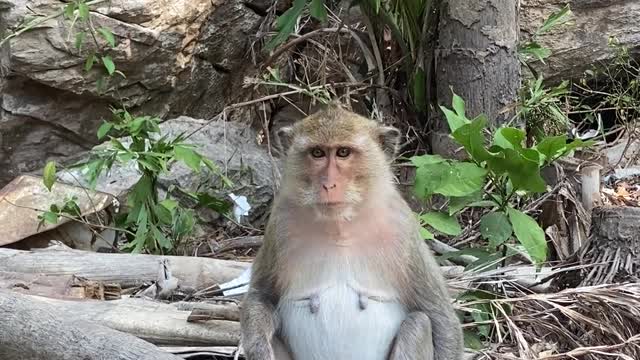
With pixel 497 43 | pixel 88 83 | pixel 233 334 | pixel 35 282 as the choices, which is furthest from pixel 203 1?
pixel 233 334

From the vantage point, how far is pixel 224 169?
666cm

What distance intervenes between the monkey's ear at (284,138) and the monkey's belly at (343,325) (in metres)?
0.58

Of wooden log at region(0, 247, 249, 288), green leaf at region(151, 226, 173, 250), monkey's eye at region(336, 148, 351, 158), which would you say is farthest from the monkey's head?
green leaf at region(151, 226, 173, 250)

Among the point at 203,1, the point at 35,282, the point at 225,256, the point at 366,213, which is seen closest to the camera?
the point at 366,213

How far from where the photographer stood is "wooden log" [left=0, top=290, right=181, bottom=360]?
2824 mm

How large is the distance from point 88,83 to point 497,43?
3.44 meters

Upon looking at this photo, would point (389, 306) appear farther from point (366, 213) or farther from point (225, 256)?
point (225, 256)

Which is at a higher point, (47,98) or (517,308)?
(47,98)

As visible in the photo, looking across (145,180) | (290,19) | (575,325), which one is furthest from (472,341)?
(290,19)

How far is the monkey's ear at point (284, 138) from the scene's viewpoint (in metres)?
3.29

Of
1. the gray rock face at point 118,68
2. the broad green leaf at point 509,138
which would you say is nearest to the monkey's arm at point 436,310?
the broad green leaf at point 509,138

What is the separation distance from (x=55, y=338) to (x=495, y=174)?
213 centimetres

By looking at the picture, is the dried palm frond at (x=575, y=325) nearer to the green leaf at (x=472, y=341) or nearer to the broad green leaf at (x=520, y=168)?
the green leaf at (x=472, y=341)

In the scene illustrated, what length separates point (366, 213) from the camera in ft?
10.4
